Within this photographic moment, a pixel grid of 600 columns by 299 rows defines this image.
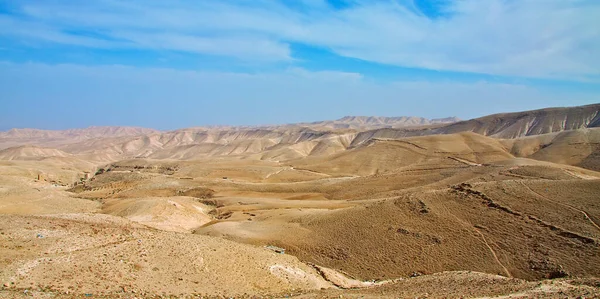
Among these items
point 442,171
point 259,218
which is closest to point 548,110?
point 442,171

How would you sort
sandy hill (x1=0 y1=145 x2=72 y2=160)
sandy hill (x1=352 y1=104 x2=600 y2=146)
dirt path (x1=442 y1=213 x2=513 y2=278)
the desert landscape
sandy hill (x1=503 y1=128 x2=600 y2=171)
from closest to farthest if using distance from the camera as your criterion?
the desert landscape → dirt path (x1=442 y1=213 x2=513 y2=278) → sandy hill (x1=503 y1=128 x2=600 y2=171) → sandy hill (x1=352 y1=104 x2=600 y2=146) → sandy hill (x1=0 y1=145 x2=72 y2=160)

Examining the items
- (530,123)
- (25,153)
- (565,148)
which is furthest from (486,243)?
(25,153)

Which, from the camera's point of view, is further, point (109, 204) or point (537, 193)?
point (109, 204)

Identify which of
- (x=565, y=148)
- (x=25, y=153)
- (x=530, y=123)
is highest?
(x=530, y=123)

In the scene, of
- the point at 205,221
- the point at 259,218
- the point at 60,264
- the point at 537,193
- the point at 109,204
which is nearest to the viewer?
the point at 60,264

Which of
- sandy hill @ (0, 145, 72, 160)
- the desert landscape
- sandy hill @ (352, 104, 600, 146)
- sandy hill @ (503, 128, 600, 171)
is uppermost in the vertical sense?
sandy hill @ (352, 104, 600, 146)

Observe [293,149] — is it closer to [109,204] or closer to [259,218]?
[109,204]

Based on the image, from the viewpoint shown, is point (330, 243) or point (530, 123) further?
point (530, 123)

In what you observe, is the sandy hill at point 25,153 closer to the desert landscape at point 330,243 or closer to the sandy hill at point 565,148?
the desert landscape at point 330,243

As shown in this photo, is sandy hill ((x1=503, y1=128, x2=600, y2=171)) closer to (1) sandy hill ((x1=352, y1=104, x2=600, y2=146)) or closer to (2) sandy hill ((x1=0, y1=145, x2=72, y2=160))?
(1) sandy hill ((x1=352, y1=104, x2=600, y2=146))

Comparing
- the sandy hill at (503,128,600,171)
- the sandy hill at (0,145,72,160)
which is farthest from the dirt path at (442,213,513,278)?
the sandy hill at (0,145,72,160)

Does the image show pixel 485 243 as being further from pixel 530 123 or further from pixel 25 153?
pixel 25 153

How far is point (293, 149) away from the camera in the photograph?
13812cm

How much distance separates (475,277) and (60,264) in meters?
17.6
